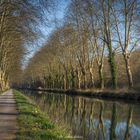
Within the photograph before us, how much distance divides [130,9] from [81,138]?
30848 mm

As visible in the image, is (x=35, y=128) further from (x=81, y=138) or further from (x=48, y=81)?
(x=48, y=81)

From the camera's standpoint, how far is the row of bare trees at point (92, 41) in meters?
42.8

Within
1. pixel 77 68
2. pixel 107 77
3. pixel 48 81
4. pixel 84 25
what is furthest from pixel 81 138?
pixel 48 81

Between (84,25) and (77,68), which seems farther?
(77,68)

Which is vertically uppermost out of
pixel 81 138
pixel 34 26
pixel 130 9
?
pixel 130 9

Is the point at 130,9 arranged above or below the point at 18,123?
above

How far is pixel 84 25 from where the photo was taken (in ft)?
187

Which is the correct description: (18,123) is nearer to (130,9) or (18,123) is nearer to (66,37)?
(130,9)

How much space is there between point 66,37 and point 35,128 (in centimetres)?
5216

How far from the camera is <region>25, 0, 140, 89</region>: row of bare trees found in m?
42.8

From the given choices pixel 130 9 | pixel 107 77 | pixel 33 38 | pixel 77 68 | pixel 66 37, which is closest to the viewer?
pixel 33 38

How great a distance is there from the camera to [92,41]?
5941 cm

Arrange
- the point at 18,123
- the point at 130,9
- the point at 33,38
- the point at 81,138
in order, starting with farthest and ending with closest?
the point at 130,9 → the point at 33,38 → the point at 18,123 → the point at 81,138

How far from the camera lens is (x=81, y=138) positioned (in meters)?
13.3
